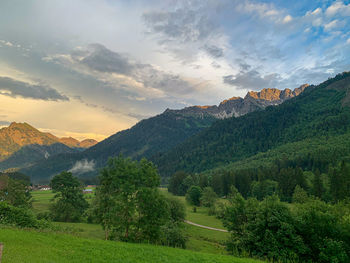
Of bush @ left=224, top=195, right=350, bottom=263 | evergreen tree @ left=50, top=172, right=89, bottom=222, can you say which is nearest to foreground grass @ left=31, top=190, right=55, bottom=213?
evergreen tree @ left=50, top=172, right=89, bottom=222

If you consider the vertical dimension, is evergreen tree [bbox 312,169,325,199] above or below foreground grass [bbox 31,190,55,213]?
above

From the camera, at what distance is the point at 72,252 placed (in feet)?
69.7

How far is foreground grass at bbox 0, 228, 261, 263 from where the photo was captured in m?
18.5

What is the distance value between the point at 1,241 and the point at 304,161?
19565 cm

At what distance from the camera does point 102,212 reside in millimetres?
33969

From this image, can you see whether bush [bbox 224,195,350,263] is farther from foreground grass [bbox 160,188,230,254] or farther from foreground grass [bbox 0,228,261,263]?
foreground grass [bbox 160,188,230,254]

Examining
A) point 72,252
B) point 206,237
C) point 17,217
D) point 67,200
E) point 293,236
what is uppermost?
point 72,252

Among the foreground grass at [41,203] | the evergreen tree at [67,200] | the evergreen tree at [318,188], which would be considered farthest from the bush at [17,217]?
the evergreen tree at [318,188]

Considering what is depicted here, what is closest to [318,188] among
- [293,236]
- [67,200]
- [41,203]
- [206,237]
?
[206,237]

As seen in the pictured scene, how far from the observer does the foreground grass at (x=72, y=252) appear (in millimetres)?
18500

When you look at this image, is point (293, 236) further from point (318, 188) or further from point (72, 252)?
point (318, 188)

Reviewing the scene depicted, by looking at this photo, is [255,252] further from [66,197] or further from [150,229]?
[66,197]

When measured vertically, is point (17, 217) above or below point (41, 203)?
above

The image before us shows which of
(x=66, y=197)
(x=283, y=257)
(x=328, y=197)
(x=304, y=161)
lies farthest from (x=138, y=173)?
(x=304, y=161)
